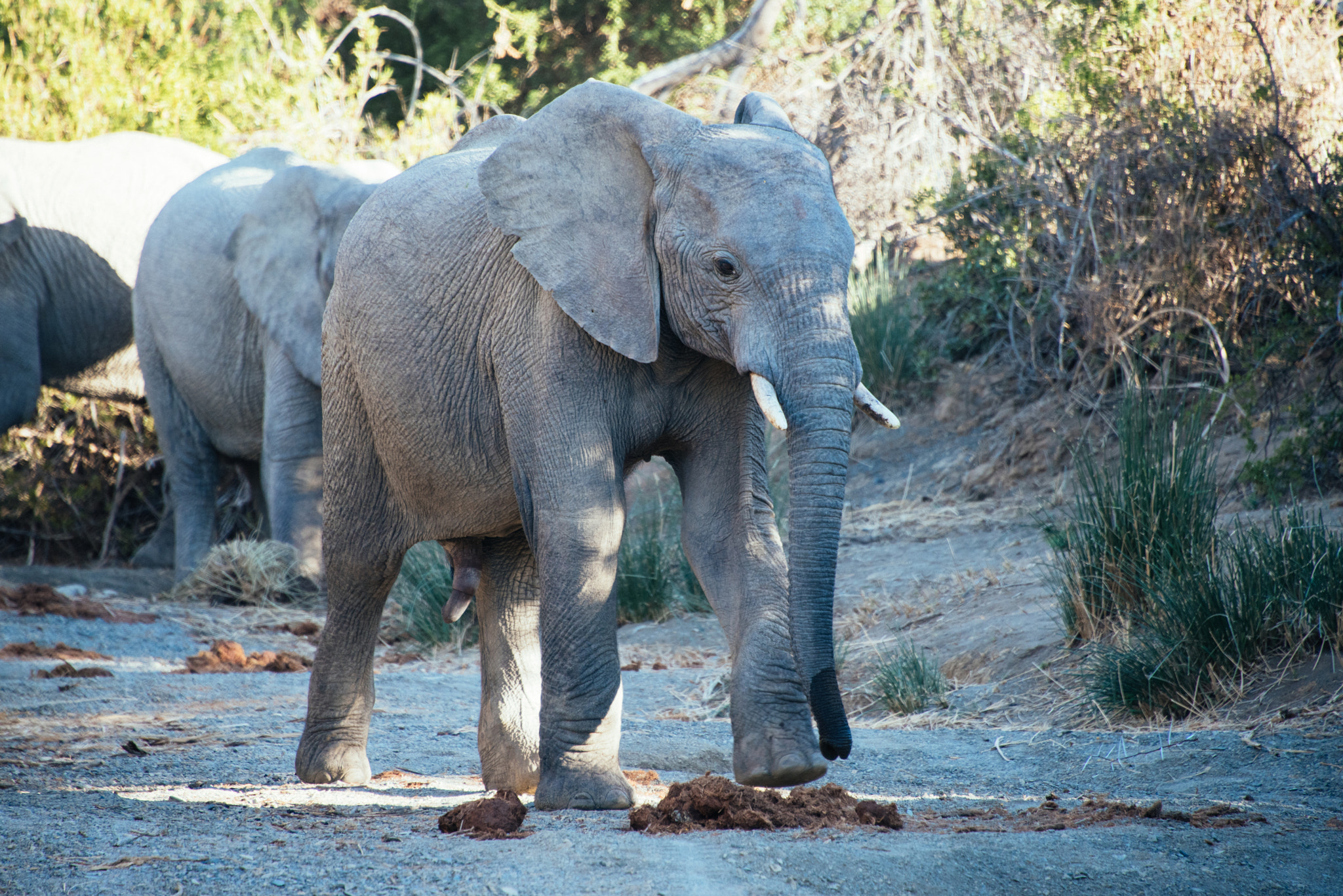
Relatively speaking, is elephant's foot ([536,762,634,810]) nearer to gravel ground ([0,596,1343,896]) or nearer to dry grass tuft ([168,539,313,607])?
gravel ground ([0,596,1343,896])

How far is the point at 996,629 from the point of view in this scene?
21.8ft

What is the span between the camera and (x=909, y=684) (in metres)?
6.13

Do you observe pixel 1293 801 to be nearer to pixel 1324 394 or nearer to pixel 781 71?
pixel 1324 394

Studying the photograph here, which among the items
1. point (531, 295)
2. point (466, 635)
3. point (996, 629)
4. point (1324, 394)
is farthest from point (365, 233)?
point (1324, 394)

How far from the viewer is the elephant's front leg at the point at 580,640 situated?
4.03 m

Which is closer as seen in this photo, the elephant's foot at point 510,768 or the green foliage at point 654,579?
the elephant's foot at point 510,768

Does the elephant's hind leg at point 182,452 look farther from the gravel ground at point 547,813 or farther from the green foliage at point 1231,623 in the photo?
the green foliage at point 1231,623

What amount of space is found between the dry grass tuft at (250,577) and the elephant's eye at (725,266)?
6.45m

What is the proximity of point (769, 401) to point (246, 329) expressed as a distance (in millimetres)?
7254

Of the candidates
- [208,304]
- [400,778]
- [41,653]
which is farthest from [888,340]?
[400,778]

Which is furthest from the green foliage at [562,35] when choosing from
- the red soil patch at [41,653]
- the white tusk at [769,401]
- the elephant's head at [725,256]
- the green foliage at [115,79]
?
the white tusk at [769,401]

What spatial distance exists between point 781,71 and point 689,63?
1.77 metres

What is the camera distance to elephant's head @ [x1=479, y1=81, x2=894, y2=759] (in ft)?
12.3

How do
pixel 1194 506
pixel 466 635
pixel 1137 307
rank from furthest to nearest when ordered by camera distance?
pixel 1137 307
pixel 466 635
pixel 1194 506
